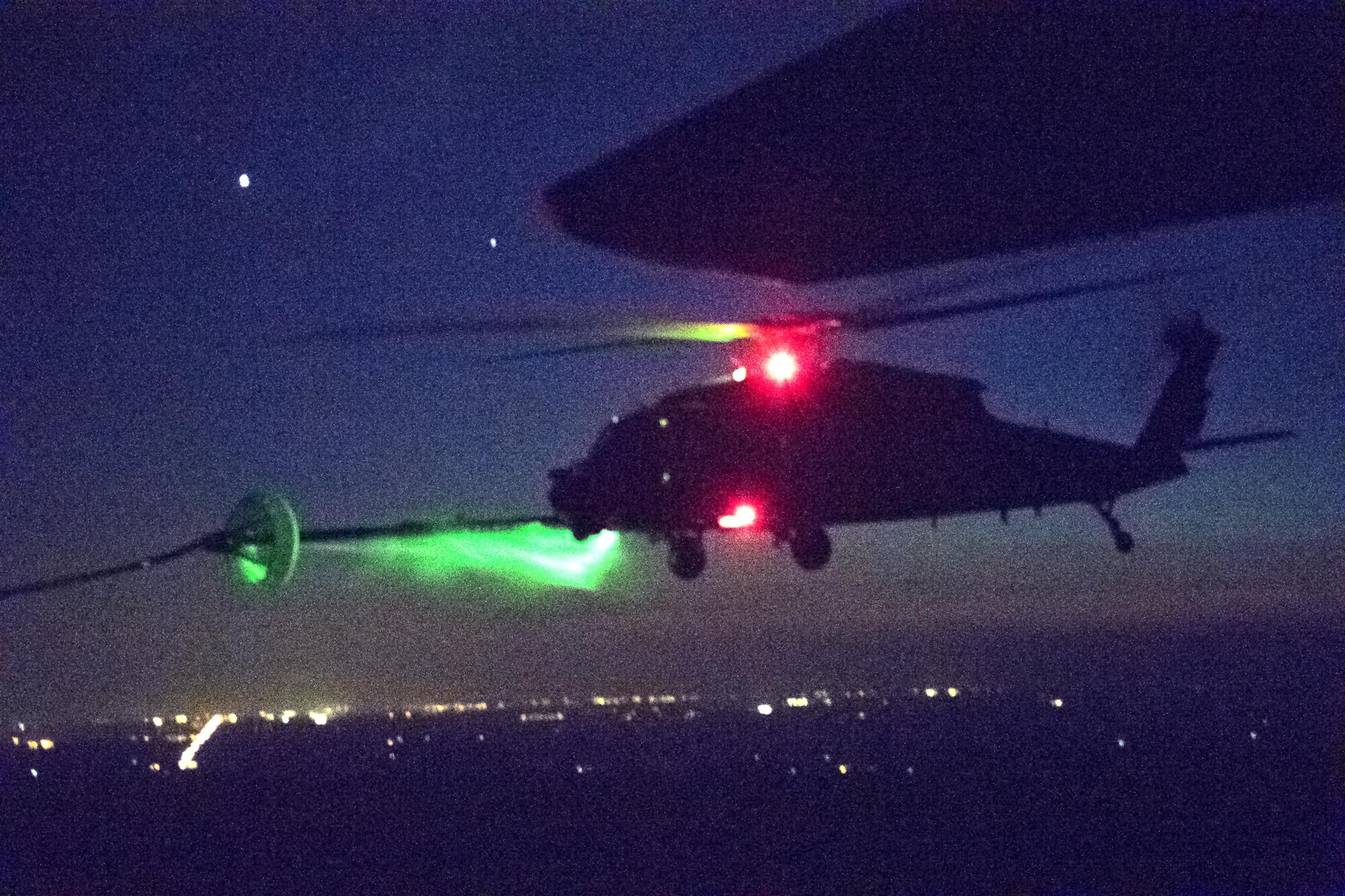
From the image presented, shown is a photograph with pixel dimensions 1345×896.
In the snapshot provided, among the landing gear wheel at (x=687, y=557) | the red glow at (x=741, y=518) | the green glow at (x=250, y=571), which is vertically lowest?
the green glow at (x=250, y=571)

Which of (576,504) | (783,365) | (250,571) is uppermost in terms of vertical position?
(783,365)

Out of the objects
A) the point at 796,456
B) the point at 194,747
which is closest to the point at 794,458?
the point at 796,456

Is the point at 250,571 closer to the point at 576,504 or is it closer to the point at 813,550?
the point at 576,504

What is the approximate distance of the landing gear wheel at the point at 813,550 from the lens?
18.6m

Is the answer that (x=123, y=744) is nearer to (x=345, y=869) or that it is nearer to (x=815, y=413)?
(x=345, y=869)

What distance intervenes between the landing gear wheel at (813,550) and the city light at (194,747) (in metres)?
48.5

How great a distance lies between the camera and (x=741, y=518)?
1817 centimetres

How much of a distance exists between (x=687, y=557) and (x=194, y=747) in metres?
76.5

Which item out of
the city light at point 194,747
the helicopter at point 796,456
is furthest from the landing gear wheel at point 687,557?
the city light at point 194,747

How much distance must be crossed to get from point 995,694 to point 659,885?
91.3m

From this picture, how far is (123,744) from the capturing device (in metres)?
101

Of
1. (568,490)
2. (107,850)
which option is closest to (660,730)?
(107,850)

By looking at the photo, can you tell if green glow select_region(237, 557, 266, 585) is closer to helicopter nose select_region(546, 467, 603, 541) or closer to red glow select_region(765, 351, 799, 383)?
helicopter nose select_region(546, 467, 603, 541)

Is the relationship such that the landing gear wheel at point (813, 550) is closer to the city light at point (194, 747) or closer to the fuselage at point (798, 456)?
the fuselage at point (798, 456)
